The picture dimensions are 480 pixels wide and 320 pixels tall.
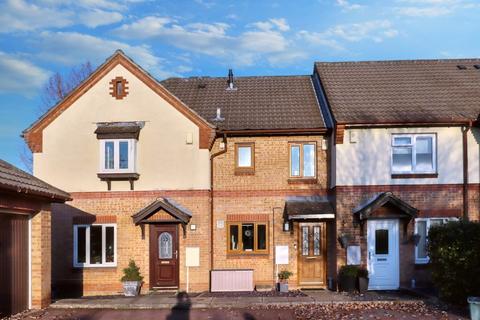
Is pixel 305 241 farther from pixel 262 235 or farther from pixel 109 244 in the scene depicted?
pixel 109 244

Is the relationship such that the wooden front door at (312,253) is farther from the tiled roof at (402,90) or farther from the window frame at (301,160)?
the tiled roof at (402,90)

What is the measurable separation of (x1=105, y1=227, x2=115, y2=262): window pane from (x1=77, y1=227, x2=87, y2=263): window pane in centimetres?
71

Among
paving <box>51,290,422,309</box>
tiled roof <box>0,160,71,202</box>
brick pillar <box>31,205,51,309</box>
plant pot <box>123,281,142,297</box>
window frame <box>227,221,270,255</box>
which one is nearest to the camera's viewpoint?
tiled roof <box>0,160,71,202</box>

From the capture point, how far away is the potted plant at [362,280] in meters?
18.2

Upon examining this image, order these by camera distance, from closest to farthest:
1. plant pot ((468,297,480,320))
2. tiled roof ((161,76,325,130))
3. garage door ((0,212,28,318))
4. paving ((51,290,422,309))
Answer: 1. plant pot ((468,297,480,320))
2. garage door ((0,212,28,318))
3. paving ((51,290,422,309))
4. tiled roof ((161,76,325,130))

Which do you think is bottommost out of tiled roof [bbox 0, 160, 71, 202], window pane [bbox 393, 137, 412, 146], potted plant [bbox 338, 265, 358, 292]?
potted plant [bbox 338, 265, 358, 292]

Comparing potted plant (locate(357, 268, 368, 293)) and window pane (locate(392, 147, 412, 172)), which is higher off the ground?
window pane (locate(392, 147, 412, 172))

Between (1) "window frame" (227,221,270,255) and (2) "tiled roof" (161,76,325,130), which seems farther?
(2) "tiled roof" (161,76,325,130)

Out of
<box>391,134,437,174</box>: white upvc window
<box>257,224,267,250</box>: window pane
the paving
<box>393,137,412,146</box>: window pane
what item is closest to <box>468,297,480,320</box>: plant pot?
the paving

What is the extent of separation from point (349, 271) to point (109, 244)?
790 cm

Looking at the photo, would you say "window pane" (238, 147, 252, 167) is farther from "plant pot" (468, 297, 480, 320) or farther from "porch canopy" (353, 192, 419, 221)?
"plant pot" (468, 297, 480, 320)

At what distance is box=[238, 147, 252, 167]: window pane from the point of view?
20.2 m

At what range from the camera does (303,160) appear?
2020 centimetres

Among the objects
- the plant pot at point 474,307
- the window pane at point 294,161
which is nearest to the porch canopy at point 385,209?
the window pane at point 294,161
